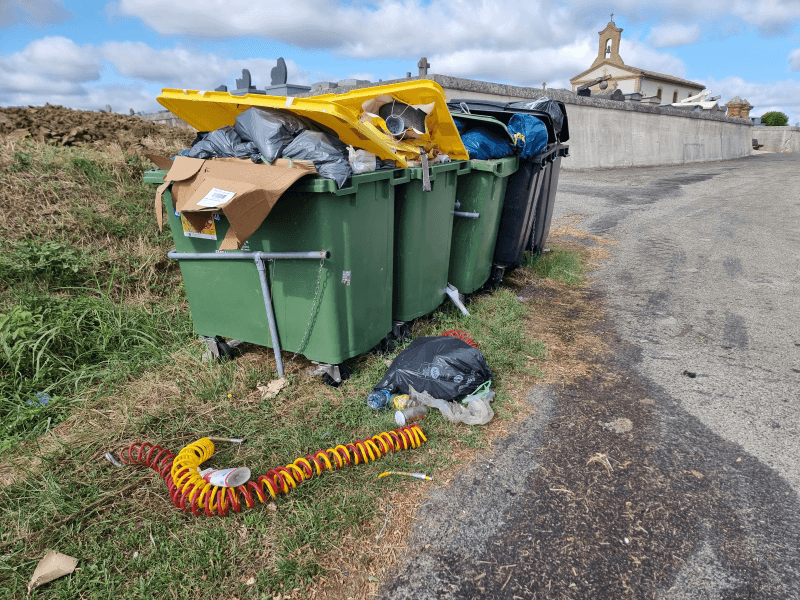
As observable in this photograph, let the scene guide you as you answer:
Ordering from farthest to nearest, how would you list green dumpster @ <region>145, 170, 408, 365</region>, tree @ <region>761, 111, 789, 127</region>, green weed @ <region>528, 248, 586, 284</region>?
1. tree @ <region>761, 111, 789, 127</region>
2. green weed @ <region>528, 248, 586, 284</region>
3. green dumpster @ <region>145, 170, 408, 365</region>

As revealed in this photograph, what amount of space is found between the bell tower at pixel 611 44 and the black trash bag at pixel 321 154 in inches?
2153

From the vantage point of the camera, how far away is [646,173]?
54.9 ft

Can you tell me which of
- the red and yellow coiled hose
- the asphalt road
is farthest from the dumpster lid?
the red and yellow coiled hose

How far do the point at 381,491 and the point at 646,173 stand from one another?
17.6m

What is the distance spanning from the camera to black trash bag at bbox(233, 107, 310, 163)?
110 inches

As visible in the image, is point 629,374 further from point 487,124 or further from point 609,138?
point 609,138

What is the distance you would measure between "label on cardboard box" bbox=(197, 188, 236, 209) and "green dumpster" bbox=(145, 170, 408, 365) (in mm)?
322

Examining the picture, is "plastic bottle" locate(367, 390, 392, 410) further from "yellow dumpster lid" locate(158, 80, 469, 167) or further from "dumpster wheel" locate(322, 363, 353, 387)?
"yellow dumpster lid" locate(158, 80, 469, 167)

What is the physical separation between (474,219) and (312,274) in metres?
1.98

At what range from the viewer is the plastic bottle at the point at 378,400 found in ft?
9.58

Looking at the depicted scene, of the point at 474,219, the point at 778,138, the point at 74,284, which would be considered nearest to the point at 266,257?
the point at 474,219

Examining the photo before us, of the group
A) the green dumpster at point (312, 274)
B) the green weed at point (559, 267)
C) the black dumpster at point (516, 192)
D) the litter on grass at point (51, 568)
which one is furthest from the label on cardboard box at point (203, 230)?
the green weed at point (559, 267)

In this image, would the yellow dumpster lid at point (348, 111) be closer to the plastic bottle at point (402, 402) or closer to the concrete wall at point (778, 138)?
the plastic bottle at point (402, 402)

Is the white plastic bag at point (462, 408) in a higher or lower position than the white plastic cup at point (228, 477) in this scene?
lower
